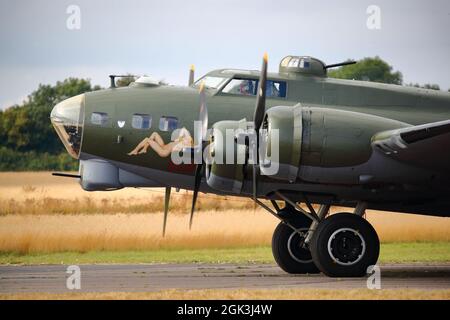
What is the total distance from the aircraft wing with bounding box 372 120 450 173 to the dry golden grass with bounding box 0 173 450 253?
6.47 meters

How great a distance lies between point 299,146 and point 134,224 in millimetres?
15151

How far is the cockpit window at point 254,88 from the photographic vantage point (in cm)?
2169

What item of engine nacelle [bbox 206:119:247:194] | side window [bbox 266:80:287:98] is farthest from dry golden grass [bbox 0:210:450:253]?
engine nacelle [bbox 206:119:247:194]

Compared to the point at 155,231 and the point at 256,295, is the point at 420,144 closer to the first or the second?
the point at 256,295

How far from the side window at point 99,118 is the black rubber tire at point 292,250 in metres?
4.26

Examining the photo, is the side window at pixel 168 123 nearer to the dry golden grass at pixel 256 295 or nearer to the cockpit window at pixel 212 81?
the cockpit window at pixel 212 81

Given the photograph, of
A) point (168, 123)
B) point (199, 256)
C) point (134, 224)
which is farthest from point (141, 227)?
point (168, 123)

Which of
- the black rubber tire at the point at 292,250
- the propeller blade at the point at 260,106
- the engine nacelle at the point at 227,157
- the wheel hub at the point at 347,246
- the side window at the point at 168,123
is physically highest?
the propeller blade at the point at 260,106

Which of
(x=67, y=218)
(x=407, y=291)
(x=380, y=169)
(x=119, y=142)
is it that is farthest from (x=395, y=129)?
(x=67, y=218)

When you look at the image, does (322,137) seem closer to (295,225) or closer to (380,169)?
(380,169)

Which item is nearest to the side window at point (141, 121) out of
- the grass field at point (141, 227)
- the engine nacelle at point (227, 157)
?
the engine nacelle at point (227, 157)

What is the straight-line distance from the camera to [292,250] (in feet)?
71.6

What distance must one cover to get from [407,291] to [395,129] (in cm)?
331

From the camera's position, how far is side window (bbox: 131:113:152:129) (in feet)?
69.4
